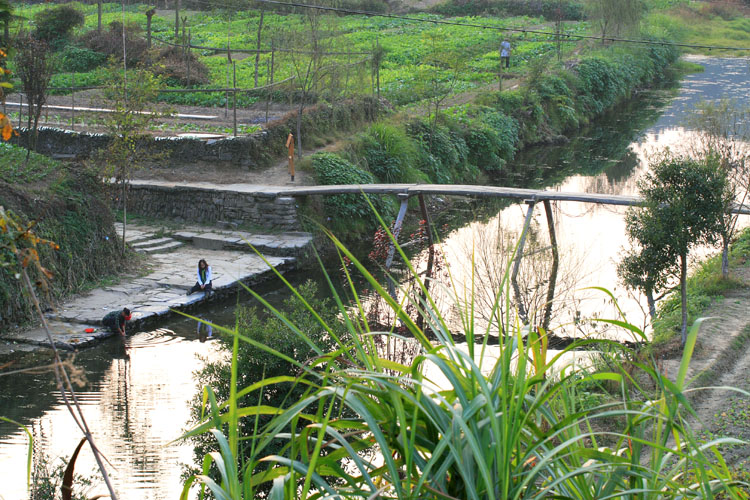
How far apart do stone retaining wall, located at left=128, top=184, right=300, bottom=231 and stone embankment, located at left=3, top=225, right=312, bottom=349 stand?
0.47 m

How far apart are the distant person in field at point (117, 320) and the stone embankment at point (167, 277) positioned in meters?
0.11

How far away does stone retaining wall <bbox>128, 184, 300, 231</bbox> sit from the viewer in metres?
16.3

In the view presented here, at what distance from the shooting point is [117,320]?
35.9 ft

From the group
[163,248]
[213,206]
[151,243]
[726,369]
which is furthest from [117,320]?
[726,369]

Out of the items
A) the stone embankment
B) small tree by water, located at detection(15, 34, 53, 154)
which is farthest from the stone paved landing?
small tree by water, located at detection(15, 34, 53, 154)

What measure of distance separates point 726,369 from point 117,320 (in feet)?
26.0

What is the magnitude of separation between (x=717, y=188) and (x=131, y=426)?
23.9ft

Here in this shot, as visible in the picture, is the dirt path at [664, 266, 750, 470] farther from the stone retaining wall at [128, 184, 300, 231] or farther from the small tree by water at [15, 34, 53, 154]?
the small tree by water at [15, 34, 53, 154]

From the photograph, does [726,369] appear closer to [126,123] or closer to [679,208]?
[679,208]

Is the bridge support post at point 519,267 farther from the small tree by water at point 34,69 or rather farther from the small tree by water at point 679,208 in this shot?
the small tree by water at point 34,69

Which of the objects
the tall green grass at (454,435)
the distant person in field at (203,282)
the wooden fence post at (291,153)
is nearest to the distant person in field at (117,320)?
the distant person in field at (203,282)

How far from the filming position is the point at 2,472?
7.41 metres

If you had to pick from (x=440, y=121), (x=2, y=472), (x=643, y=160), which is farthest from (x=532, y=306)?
(x=643, y=160)

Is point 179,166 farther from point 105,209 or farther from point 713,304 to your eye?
point 713,304
